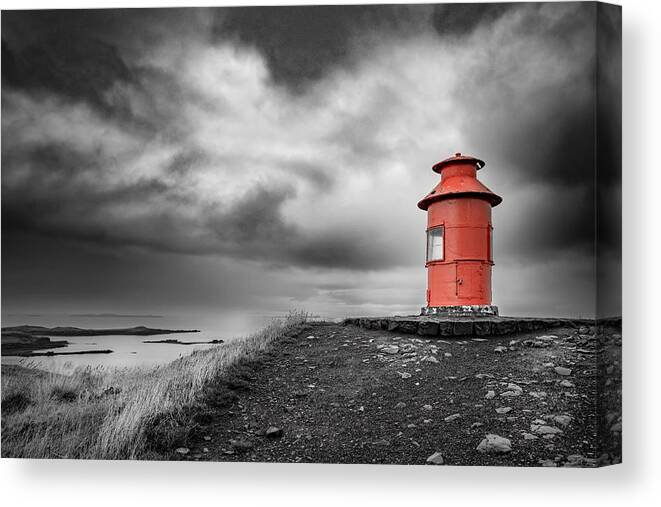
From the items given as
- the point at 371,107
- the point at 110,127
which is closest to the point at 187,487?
the point at 110,127

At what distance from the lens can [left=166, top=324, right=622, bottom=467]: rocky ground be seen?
519 cm

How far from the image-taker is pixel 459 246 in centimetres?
759

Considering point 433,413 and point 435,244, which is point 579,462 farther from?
point 435,244

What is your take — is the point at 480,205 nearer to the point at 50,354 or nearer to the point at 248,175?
the point at 248,175

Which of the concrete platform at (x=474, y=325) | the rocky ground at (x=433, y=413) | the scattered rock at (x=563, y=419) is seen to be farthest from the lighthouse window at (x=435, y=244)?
the scattered rock at (x=563, y=419)

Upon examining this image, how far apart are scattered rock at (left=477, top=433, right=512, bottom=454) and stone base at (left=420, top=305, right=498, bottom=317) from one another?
243 cm

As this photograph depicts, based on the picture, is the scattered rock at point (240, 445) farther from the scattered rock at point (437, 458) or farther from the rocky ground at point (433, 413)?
the scattered rock at point (437, 458)

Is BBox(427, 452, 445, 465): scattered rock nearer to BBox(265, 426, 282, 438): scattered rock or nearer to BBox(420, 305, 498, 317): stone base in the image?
BBox(265, 426, 282, 438): scattered rock

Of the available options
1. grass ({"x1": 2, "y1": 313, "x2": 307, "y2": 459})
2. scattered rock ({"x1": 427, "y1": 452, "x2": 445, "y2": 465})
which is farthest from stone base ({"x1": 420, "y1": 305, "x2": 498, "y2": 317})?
grass ({"x1": 2, "y1": 313, "x2": 307, "y2": 459})

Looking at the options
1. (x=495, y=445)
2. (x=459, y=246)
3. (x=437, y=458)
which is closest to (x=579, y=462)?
(x=495, y=445)

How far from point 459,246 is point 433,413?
2.93m

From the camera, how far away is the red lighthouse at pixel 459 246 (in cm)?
741

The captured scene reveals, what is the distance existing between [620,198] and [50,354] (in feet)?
21.7

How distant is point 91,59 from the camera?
6141 millimetres
